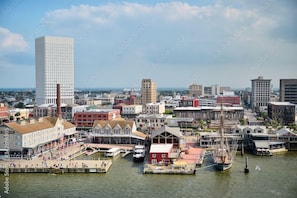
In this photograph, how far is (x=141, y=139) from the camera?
62.5ft

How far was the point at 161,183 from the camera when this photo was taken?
11.9 meters

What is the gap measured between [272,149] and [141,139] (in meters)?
6.38

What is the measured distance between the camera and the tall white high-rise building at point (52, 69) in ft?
137

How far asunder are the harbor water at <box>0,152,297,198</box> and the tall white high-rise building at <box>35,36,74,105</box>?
29432 mm

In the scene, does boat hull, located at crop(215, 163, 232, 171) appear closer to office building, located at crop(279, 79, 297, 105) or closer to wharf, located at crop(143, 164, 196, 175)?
wharf, located at crop(143, 164, 196, 175)

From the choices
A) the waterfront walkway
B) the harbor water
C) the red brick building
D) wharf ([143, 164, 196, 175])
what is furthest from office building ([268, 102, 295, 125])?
the waterfront walkway

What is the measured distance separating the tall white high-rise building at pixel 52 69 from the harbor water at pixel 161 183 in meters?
29.4

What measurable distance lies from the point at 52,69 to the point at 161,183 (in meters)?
33.3

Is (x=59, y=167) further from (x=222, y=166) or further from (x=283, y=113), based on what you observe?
(x=283, y=113)

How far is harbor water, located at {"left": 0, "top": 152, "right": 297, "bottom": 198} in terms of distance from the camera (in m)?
10.7

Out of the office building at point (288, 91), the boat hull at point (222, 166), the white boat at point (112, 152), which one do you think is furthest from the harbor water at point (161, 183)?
the office building at point (288, 91)

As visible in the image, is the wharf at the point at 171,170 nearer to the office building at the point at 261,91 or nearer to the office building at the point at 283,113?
the office building at the point at 283,113

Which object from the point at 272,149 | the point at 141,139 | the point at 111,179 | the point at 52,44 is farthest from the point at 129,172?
the point at 52,44

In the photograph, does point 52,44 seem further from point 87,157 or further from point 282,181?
point 282,181
